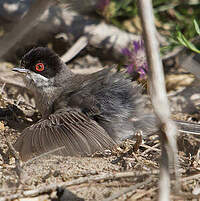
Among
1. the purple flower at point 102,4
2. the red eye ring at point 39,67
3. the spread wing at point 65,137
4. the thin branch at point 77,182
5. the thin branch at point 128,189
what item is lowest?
the thin branch at point 128,189

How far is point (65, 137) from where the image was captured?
3574 millimetres

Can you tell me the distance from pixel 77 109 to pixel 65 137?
480 millimetres

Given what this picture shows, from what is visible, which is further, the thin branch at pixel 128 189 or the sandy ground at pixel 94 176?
the sandy ground at pixel 94 176

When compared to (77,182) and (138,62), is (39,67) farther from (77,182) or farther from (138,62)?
(77,182)

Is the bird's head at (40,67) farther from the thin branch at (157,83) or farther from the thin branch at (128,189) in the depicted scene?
the thin branch at (157,83)

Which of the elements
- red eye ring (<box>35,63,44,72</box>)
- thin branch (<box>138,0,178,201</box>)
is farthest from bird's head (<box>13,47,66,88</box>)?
thin branch (<box>138,0,178,201</box>)

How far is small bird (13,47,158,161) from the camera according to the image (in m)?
3.55

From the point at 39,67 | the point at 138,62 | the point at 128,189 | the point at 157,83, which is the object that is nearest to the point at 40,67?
the point at 39,67

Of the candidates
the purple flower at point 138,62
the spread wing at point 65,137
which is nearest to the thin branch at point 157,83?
the spread wing at point 65,137

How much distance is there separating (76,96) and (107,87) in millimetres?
357

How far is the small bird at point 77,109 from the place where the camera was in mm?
3551

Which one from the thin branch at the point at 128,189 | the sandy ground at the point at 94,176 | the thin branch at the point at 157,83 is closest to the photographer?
the thin branch at the point at 157,83

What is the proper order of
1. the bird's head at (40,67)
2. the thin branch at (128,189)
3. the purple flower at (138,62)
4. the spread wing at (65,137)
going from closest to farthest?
1. the thin branch at (128,189)
2. the spread wing at (65,137)
3. the bird's head at (40,67)
4. the purple flower at (138,62)

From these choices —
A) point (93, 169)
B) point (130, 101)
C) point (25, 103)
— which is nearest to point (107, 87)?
point (130, 101)
